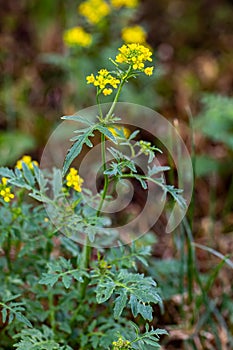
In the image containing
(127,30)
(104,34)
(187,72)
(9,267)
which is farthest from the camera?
(187,72)

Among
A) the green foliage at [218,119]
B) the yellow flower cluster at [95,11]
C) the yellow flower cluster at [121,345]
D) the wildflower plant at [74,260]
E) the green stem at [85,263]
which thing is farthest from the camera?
the yellow flower cluster at [95,11]

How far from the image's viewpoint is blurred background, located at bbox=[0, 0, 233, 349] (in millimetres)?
2330

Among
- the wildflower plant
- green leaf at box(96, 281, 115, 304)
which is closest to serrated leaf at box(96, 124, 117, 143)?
the wildflower plant

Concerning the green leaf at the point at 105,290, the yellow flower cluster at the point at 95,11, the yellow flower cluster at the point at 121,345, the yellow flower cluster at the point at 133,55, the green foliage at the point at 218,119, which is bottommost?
the yellow flower cluster at the point at 121,345

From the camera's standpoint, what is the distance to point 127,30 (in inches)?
100

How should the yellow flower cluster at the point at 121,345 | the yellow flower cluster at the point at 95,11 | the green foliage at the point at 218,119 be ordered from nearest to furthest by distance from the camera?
the yellow flower cluster at the point at 121,345 < the green foliage at the point at 218,119 < the yellow flower cluster at the point at 95,11

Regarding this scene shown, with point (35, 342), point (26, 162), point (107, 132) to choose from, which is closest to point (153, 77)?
point (26, 162)

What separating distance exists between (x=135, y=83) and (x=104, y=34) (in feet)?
0.99

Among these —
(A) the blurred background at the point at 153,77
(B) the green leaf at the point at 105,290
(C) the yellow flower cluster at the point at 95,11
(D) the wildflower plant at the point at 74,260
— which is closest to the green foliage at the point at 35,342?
(D) the wildflower plant at the point at 74,260

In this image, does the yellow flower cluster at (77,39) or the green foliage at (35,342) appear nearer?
the green foliage at (35,342)

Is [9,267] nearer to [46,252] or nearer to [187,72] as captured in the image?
[46,252]

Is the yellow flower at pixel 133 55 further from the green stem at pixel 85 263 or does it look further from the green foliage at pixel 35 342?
the green foliage at pixel 35 342

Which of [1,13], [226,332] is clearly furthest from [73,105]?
[226,332]

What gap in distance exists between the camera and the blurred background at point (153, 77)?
2330 millimetres
